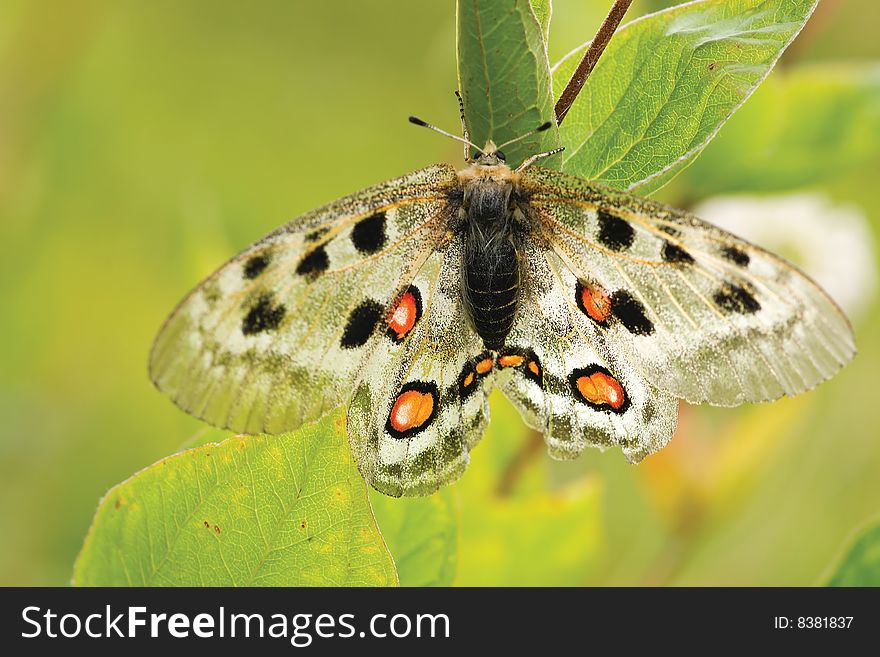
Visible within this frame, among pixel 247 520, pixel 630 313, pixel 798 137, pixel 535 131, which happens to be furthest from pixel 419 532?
pixel 798 137

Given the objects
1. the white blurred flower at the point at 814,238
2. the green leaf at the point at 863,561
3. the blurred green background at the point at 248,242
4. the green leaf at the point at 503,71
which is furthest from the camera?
the white blurred flower at the point at 814,238

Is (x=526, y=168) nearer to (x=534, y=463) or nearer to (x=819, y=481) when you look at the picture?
(x=534, y=463)

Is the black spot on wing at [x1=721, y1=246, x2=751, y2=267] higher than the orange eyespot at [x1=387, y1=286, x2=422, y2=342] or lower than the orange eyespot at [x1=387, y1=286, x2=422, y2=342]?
lower

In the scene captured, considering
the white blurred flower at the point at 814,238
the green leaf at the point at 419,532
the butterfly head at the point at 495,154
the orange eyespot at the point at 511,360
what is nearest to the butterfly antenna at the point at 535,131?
the butterfly head at the point at 495,154

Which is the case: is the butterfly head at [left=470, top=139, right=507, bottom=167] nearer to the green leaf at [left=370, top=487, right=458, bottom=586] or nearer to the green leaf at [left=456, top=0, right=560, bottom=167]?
the green leaf at [left=456, top=0, right=560, bottom=167]

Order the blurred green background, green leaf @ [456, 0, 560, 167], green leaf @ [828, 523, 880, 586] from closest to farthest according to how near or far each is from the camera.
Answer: green leaf @ [456, 0, 560, 167] < green leaf @ [828, 523, 880, 586] < the blurred green background

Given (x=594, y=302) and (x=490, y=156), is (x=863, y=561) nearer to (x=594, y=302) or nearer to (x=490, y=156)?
(x=594, y=302)

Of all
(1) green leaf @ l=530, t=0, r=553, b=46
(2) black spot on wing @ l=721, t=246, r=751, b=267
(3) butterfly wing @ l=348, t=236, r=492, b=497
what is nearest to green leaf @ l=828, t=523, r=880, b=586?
(2) black spot on wing @ l=721, t=246, r=751, b=267

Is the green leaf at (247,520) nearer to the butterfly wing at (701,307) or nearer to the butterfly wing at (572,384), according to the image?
the butterfly wing at (572,384)
